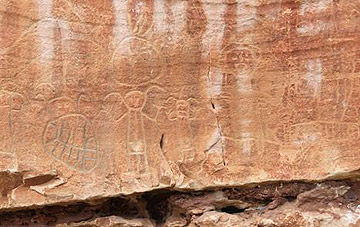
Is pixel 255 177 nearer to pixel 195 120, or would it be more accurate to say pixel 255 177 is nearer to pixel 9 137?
pixel 195 120

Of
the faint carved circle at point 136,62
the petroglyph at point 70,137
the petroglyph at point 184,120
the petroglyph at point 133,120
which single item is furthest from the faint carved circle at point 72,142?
the petroglyph at point 184,120

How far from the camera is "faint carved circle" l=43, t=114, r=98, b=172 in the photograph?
353cm

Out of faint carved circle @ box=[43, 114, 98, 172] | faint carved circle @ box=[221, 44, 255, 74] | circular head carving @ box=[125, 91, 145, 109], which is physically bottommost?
faint carved circle @ box=[43, 114, 98, 172]

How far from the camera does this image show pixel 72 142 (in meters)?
3.56

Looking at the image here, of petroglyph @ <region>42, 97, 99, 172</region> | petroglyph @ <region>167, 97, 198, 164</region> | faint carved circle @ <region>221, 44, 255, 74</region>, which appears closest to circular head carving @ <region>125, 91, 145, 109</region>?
petroglyph @ <region>167, 97, 198, 164</region>

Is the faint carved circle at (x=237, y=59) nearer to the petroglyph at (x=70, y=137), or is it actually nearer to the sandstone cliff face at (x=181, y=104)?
the sandstone cliff face at (x=181, y=104)

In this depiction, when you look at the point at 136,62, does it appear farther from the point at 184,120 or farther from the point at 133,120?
the point at 184,120

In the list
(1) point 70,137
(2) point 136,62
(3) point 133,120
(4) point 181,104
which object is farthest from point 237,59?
(1) point 70,137

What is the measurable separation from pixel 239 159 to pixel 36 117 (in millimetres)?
1278

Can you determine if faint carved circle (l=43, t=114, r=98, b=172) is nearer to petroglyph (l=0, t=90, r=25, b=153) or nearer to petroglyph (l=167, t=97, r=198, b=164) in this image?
petroglyph (l=0, t=90, r=25, b=153)

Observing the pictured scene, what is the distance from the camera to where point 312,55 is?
364 centimetres

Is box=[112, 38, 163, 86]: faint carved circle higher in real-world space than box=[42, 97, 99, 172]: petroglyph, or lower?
higher

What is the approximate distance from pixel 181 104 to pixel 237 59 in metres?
0.46

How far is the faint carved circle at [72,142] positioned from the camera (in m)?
3.53
